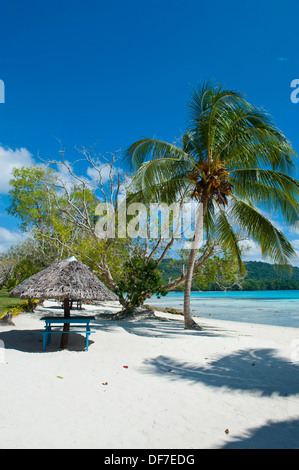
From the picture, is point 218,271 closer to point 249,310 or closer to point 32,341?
point 32,341

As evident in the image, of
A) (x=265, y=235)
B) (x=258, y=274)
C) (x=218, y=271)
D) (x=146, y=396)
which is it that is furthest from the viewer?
(x=258, y=274)

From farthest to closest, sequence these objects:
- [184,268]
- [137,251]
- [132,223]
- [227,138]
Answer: [184,268] < [137,251] < [132,223] < [227,138]

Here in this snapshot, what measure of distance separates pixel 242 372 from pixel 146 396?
6.85ft

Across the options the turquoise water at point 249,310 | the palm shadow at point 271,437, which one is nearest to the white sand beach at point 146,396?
the palm shadow at point 271,437

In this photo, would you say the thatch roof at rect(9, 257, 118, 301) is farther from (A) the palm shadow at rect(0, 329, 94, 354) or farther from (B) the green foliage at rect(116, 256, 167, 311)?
(B) the green foliage at rect(116, 256, 167, 311)

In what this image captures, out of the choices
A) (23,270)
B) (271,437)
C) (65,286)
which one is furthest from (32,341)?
(23,270)

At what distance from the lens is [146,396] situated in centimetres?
434

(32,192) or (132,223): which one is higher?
(32,192)

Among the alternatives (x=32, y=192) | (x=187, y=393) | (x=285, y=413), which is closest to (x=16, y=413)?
(x=187, y=393)

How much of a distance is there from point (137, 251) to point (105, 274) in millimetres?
1769

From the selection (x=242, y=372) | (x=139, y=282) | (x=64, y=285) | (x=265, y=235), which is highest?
(x=265, y=235)

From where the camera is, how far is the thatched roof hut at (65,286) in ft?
21.4

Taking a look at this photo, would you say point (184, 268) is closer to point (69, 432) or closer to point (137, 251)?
point (137, 251)

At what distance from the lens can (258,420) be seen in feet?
12.1
